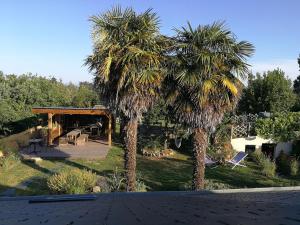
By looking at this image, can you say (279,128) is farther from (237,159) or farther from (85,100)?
(85,100)

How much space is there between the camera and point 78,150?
22.8 metres

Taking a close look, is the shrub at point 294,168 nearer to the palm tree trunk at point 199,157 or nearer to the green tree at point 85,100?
the palm tree trunk at point 199,157

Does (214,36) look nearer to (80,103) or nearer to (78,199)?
(78,199)

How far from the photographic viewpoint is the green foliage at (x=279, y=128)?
2298 cm

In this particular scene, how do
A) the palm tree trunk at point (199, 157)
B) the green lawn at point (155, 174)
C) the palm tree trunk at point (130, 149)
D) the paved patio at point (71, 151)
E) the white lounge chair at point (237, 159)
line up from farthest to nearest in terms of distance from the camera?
1. the paved patio at point (71, 151)
2. the white lounge chair at point (237, 159)
3. the green lawn at point (155, 174)
4. the palm tree trunk at point (130, 149)
5. the palm tree trunk at point (199, 157)

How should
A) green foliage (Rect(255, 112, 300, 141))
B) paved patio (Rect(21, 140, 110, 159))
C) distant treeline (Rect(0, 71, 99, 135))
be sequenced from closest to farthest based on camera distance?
paved patio (Rect(21, 140, 110, 159)), green foliage (Rect(255, 112, 300, 141)), distant treeline (Rect(0, 71, 99, 135))

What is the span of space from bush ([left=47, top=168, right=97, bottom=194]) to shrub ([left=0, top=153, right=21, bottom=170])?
506 centimetres

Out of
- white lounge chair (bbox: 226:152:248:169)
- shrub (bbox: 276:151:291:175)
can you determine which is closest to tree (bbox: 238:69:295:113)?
shrub (bbox: 276:151:291:175)

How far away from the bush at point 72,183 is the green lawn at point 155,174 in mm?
822

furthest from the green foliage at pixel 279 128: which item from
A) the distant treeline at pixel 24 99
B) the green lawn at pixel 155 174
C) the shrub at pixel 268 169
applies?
the distant treeline at pixel 24 99

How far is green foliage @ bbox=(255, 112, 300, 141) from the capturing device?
22984 millimetres

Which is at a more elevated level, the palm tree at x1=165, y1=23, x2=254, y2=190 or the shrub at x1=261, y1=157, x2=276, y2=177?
the palm tree at x1=165, y1=23, x2=254, y2=190

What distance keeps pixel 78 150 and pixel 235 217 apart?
19.4 m

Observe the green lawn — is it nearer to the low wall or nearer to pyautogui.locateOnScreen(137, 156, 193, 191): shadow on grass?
pyautogui.locateOnScreen(137, 156, 193, 191): shadow on grass
